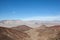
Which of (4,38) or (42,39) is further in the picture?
(42,39)

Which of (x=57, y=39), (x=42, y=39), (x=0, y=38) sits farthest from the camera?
(x=42, y=39)

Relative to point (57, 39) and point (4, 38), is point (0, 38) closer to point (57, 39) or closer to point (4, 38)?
point (4, 38)

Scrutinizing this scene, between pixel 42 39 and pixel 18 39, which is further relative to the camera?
pixel 42 39

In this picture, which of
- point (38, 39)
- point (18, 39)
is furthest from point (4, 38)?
point (38, 39)

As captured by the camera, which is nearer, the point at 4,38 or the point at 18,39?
the point at 4,38

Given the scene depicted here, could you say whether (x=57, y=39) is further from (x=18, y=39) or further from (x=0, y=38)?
(x=0, y=38)

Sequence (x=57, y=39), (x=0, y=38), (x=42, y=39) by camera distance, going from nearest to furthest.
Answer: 1. (x=0, y=38)
2. (x=57, y=39)
3. (x=42, y=39)

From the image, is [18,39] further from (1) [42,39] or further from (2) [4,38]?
(1) [42,39]

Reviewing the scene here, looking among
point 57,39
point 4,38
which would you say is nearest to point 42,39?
point 57,39
